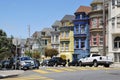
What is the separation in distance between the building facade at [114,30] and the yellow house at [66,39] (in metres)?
21.0

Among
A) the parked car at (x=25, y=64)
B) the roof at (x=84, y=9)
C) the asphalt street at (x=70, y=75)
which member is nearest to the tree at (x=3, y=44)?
the parked car at (x=25, y=64)

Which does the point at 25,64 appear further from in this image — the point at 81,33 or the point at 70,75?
the point at 81,33

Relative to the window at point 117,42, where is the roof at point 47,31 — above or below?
above

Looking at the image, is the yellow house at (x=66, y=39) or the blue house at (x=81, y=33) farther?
the yellow house at (x=66, y=39)

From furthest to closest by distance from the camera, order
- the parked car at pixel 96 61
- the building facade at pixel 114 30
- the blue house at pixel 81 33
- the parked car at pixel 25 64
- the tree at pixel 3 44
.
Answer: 1. the blue house at pixel 81 33
2. the building facade at pixel 114 30
3. the tree at pixel 3 44
4. the parked car at pixel 96 61
5. the parked car at pixel 25 64

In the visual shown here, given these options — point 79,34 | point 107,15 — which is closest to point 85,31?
point 79,34

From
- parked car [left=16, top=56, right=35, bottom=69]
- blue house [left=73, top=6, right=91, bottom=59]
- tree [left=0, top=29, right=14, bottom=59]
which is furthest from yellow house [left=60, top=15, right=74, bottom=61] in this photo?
parked car [left=16, top=56, right=35, bottom=69]

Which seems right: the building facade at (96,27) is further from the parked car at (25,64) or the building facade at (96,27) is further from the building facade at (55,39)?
the parked car at (25,64)

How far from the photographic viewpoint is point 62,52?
82312 mm

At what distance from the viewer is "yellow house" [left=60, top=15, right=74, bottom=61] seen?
80.0 meters

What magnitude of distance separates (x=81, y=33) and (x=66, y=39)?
30.3 feet

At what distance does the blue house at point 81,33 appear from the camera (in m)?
72.1

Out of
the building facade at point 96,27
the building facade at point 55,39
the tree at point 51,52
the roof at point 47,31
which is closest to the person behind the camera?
the building facade at point 96,27

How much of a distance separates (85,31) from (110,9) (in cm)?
1312
